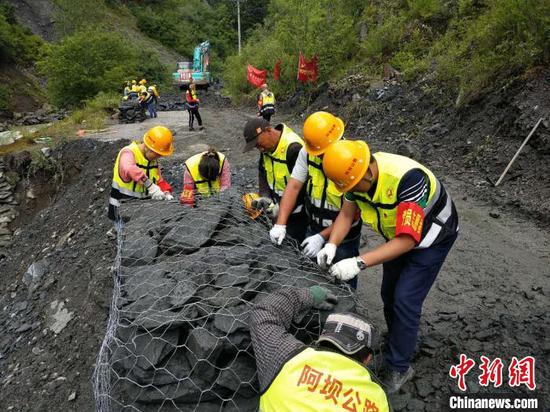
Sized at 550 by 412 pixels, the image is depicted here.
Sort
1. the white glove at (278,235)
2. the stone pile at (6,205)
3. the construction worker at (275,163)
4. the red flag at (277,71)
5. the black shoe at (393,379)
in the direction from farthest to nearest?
the red flag at (277,71), the stone pile at (6,205), the construction worker at (275,163), the white glove at (278,235), the black shoe at (393,379)

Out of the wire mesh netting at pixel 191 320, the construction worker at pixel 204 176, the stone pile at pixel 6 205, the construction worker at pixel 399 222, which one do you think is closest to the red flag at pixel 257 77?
the stone pile at pixel 6 205

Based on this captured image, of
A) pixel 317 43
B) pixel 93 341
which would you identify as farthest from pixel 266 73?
pixel 93 341

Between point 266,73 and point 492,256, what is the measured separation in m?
13.9

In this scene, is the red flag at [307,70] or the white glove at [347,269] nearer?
the white glove at [347,269]

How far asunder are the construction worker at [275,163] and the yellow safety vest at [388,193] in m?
0.75

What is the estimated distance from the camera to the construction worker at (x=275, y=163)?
276 cm

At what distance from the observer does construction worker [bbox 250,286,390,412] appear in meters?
1.22

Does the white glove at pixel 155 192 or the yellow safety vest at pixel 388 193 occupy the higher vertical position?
the yellow safety vest at pixel 388 193

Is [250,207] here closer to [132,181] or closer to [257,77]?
[132,181]

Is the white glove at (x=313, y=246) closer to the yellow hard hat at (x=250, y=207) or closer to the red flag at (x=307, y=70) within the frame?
the yellow hard hat at (x=250, y=207)

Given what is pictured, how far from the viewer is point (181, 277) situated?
2191 mm

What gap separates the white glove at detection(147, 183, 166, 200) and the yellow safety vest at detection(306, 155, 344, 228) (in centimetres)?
149

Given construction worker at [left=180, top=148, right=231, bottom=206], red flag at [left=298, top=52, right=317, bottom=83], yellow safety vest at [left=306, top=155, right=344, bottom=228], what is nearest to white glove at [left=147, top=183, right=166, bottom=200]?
construction worker at [left=180, top=148, right=231, bottom=206]

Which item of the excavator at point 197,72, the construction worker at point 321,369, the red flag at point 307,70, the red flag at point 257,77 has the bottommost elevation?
the excavator at point 197,72
